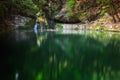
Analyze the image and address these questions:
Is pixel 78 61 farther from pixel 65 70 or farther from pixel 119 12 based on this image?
pixel 119 12

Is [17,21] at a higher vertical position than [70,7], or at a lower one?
lower

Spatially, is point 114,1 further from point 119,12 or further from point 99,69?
point 99,69

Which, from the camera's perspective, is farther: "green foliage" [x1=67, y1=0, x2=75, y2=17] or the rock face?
"green foliage" [x1=67, y1=0, x2=75, y2=17]

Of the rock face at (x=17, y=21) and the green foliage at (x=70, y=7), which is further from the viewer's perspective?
the green foliage at (x=70, y=7)

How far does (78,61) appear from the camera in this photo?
727 inches

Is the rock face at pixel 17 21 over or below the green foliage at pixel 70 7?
below

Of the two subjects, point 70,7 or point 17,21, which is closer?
point 17,21

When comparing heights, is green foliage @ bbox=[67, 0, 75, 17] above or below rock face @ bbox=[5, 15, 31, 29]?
above

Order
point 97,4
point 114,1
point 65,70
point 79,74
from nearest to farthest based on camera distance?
point 79,74 → point 65,70 → point 114,1 → point 97,4

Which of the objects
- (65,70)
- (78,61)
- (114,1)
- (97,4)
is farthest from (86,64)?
(97,4)

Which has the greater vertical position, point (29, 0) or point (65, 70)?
point (29, 0)

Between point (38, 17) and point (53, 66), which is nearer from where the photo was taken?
point (53, 66)

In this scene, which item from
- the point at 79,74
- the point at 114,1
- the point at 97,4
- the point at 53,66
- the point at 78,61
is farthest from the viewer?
the point at 97,4

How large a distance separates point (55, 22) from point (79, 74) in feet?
216
